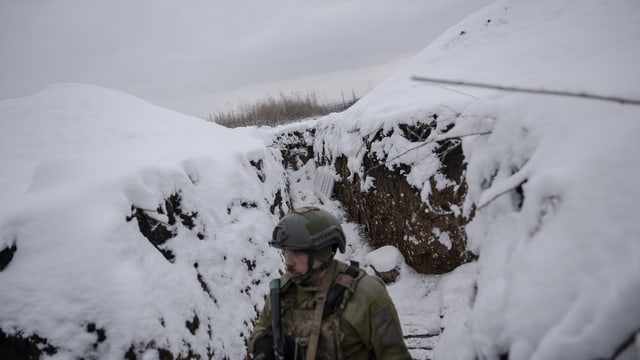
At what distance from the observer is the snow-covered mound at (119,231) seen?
1.85m

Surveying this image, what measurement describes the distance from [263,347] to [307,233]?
0.77 m

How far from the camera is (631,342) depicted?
2.56 feet

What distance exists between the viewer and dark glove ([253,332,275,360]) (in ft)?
6.05

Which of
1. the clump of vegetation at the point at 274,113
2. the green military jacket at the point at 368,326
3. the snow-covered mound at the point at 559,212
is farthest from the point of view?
the clump of vegetation at the point at 274,113

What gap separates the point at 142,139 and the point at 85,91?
1.62 metres

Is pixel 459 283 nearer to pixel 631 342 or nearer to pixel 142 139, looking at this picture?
pixel 631 342

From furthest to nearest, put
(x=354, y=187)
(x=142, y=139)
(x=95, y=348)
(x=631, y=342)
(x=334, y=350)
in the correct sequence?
(x=354, y=187) → (x=142, y=139) → (x=95, y=348) → (x=334, y=350) → (x=631, y=342)

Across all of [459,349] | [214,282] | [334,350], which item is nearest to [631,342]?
[459,349]

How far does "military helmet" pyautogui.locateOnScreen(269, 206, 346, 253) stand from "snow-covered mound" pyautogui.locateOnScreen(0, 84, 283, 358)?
3.62 ft

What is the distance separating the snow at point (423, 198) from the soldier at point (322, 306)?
1.17 feet

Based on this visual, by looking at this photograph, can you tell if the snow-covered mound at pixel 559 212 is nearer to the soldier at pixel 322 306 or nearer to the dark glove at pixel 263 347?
the soldier at pixel 322 306

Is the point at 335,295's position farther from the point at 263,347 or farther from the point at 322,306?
the point at 263,347

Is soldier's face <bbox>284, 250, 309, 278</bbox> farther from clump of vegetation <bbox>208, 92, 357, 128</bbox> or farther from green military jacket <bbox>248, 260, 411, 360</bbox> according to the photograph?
clump of vegetation <bbox>208, 92, 357, 128</bbox>

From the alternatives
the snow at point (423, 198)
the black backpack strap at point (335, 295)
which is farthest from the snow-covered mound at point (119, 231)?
the black backpack strap at point (335, 295)
